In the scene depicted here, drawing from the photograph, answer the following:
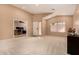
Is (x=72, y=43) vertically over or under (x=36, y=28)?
under

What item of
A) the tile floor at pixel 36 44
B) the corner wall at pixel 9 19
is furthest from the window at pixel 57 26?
the corner wall at pixel 9 19

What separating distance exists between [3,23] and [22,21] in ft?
0.94

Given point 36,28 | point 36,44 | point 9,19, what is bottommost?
point 36,44

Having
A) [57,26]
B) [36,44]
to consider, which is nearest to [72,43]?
[57,26]

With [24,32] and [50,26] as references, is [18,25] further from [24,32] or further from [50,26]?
[50,26]

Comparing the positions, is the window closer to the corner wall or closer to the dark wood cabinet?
the dark wood cabinet

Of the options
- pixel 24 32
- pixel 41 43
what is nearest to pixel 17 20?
pixel 24 32

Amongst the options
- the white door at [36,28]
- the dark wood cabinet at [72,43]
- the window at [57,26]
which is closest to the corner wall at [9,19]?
the white door at [36,28]

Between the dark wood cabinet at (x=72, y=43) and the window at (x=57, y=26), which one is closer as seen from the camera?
the dark wood cabinet at (x=72, y=43)

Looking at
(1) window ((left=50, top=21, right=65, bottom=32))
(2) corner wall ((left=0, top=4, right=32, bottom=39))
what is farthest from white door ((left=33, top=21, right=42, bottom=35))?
(1) window ((left=50, top=21, right=65, bottom=32))

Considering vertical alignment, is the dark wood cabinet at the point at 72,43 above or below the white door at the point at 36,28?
below

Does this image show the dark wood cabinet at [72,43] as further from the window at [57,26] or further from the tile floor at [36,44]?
the window at [57,26]

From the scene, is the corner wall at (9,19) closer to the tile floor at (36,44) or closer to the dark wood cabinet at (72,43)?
the tile floor at (36,44)

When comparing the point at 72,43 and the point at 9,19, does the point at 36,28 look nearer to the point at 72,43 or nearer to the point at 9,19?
the point at 9,19
